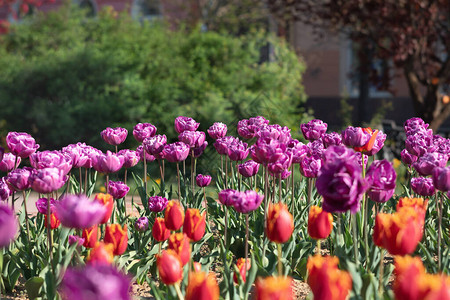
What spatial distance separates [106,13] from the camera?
14133mm

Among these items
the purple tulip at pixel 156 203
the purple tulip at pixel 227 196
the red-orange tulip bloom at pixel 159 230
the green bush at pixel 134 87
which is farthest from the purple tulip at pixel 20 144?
the green bush at pixel 134 87

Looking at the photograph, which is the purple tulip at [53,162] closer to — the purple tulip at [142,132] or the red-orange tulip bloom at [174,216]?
the red-orange tulip bloom at [174,216]

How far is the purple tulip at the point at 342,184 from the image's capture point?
183 centimetres

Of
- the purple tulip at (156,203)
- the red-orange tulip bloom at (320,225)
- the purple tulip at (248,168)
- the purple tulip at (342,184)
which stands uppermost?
the purple tulip at (342,184)

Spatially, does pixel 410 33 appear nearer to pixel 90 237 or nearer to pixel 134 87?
pixel 134 87

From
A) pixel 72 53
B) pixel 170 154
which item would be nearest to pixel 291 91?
pixel 72 53

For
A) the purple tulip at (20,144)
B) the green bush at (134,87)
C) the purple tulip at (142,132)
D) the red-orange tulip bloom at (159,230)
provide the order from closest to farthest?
the red-orange tulip bloom at (159,230) → the purple tulip at (20,144) → the purple tulip at (142,132) → the green bush at (134,87)

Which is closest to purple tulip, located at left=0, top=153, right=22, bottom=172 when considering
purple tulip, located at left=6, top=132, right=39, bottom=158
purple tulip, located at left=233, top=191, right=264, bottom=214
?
purple tulip, located at left=6, top=132, right=39, bottom=158

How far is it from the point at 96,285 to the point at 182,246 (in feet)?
2.74

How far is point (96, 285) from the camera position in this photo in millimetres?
1100

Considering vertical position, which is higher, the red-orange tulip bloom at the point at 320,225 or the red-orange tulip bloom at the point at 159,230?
the red-orange tulip bloom at the point at 320,225

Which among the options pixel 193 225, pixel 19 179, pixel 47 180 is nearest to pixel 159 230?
pixel 193 225

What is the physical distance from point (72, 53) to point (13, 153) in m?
7.31

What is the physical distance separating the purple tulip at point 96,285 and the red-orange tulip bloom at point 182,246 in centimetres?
76
